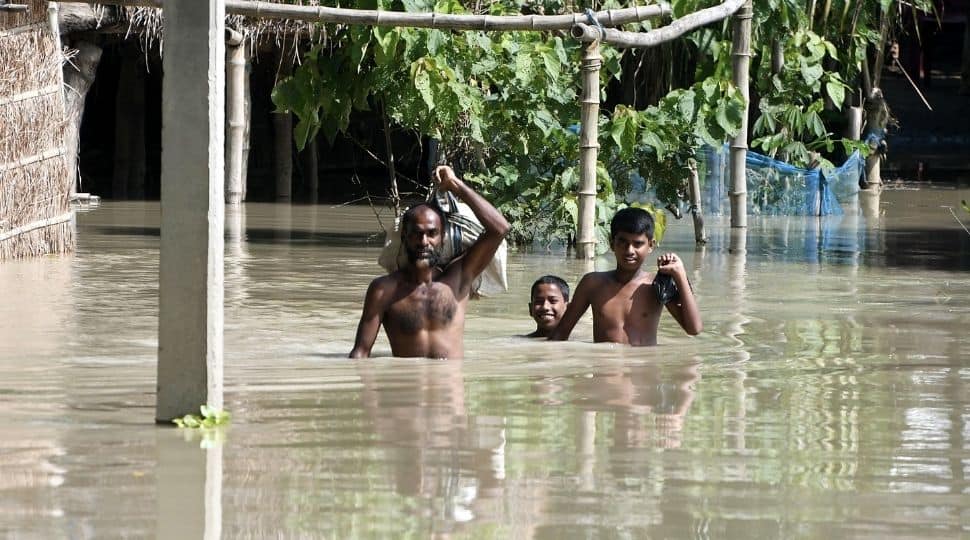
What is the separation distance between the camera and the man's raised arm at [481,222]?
6594 mm

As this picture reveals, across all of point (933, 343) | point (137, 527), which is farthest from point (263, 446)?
point (933, 343)

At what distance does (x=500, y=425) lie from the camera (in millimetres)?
5398

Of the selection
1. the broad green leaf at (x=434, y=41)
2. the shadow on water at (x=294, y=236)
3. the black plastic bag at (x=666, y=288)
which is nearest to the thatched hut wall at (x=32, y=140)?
the shadow on water at (x=294, y=236)

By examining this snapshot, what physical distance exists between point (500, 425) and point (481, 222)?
149 centimetres

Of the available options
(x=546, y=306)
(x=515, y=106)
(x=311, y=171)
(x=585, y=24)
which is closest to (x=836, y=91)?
(x=515, y=106)

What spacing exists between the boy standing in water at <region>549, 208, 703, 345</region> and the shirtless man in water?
92 centimetres

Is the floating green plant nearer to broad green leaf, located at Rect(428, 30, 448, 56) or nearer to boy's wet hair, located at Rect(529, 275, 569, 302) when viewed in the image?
boy's wet hair, located at Rect(529, 275, 569, 302)

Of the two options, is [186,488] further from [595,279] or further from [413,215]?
[595,279]

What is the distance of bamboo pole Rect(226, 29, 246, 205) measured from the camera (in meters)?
14.8

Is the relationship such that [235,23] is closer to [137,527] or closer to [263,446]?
[263,446]

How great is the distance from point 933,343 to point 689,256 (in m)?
4.52

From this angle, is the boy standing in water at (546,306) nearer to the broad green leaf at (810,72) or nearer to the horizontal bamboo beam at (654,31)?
the horizontal bamboo beam at (654,31)

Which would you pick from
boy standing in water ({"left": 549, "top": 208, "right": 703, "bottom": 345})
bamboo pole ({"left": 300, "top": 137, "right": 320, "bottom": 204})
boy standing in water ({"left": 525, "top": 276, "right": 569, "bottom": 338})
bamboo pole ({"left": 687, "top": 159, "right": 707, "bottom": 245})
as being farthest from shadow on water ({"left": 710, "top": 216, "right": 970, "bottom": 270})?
bamboo pole ({"left": 300, "top": 137, "right": 320, "bottom": 204})

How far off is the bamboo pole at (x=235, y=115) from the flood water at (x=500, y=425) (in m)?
4.94
